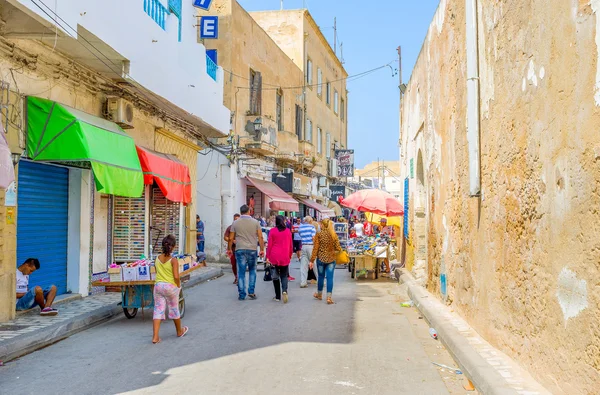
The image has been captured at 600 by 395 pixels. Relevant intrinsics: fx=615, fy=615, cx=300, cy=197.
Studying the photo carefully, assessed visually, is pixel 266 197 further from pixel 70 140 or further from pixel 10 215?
pixel 10 215

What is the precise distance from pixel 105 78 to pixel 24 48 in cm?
286

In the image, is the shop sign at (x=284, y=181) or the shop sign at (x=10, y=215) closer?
the shop sign at (x=10, y=215)

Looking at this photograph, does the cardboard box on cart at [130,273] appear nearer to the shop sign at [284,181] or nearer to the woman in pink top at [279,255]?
the woman in pink top at [279,255]

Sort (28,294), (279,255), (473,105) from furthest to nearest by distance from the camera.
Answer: (279,255) → (28,294) → (473,105)

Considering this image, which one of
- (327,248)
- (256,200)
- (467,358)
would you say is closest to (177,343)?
(467,358)

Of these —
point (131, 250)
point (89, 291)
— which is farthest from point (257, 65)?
point (89, 291)

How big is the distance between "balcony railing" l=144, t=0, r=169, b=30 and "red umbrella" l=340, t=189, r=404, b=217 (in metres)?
7.64

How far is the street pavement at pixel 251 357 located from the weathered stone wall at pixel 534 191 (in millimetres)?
1015

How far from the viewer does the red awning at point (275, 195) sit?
2412 centimetres

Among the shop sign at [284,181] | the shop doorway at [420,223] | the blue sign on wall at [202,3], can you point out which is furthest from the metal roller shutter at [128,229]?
the shop sign at [284,181]

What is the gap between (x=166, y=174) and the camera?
14.1 meters

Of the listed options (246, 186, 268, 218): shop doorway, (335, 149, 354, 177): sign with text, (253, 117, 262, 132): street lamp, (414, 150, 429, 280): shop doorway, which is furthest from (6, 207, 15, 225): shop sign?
(335, 149, 354, 177): sign with text

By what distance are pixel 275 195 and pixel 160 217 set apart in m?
9.47

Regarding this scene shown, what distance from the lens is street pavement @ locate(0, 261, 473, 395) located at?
5.76 m
